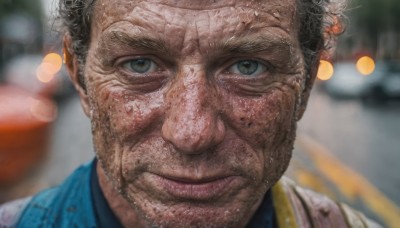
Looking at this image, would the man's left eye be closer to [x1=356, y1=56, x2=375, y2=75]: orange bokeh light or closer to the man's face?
the man's face

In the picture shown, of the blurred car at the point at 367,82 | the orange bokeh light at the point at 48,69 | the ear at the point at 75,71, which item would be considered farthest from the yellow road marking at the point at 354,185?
the blurred car at the point at 367,82

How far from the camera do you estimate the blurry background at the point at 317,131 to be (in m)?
5.64

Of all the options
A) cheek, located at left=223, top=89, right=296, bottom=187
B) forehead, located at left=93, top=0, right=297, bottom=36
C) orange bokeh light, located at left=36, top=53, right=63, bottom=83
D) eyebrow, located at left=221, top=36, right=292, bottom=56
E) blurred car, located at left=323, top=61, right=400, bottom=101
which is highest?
forehead, located at left=93, top=0, right=297, bottom=36

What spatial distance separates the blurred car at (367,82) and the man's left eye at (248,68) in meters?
22.5

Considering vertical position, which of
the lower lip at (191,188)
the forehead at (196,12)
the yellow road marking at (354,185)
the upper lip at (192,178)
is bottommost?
the yellow road marking at (354,185)

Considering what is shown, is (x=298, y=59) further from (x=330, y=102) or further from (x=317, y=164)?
(x=330, y=102)

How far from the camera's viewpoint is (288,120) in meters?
1.70

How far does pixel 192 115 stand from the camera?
58.2 inches

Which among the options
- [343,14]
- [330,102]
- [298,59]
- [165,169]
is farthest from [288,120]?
[330,102]

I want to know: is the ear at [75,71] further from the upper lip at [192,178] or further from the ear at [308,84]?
the ear at [308,84]

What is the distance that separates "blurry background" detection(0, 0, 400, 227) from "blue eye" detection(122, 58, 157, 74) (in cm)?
67

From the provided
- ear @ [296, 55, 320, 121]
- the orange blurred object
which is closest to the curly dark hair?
ear @ [296, 55, 320, 121]

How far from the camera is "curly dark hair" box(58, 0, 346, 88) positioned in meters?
1.74

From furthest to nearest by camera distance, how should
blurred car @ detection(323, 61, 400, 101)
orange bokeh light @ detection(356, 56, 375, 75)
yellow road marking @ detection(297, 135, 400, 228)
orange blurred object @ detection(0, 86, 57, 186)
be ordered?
1. orange bokeh light @ detection(356, 56, 375, 75)
2. blurred car @ detection(323, 61, 400, 101)
3. yellow road marking @ detection(297, 135, 400, 228)
4. orange blurred object @ detection(0, 86, 57, 186)
